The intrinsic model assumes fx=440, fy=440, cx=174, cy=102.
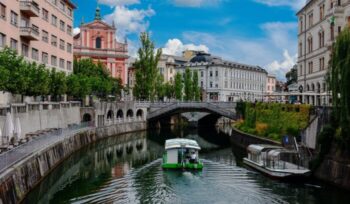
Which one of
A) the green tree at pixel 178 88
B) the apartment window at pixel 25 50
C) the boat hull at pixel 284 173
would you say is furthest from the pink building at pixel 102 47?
the boat hull at pixel 284 173

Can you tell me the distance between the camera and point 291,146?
47.9 meters

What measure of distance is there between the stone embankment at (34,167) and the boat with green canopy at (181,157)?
11.8 m

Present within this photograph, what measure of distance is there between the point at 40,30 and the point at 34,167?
4286 cm

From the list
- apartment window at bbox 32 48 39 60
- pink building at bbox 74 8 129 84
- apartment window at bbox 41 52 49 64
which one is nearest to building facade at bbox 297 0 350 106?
apartment window at bbox 32 48 39 60

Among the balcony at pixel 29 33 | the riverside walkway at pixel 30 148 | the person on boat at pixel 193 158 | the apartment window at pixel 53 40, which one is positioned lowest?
the person on boat at pixel 193 158

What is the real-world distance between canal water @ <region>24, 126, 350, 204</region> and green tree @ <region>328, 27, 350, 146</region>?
5.48m

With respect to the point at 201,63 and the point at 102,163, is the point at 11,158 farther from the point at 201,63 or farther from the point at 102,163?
the point at 201,63

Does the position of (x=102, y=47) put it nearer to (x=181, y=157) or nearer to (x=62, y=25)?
(x=62, y=25)

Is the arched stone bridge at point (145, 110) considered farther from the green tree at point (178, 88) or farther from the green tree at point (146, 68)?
the green tree at point (178, 88)

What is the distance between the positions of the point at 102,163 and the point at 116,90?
65809 millimetres

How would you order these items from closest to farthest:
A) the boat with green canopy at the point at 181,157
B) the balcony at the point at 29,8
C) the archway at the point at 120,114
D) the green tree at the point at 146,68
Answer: the boat with green canopy at the point at 181,157 → the balcony at the point at 29,8 → the archway at the point at 120,114 → the green tree at the point at 146,68

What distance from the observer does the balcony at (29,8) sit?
64.4 metres

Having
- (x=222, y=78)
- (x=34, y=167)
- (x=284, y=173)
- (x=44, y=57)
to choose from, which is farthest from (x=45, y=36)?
(x=222, y=78)

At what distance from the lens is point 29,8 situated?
64688mm
